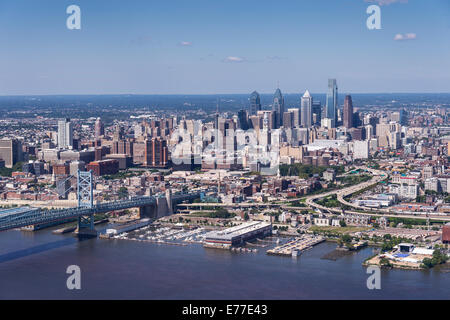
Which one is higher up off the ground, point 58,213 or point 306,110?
point 306,110

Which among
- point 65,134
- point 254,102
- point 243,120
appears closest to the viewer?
point 65,134

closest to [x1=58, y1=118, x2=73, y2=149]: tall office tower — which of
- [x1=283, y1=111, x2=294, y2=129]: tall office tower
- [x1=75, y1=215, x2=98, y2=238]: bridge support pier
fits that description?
[x1=283, y1=111, x2=294, y2=129]: tall office tower

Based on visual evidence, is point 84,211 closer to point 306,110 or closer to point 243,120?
point 243,120

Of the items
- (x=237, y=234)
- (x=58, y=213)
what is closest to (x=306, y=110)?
(x=237, y=234)

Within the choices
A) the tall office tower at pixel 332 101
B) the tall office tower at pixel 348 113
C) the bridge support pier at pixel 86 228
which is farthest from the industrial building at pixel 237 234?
the tall office tower at pixel 332 101

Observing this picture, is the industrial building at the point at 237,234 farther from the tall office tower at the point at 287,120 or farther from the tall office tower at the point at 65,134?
the tall office tower at the point at 287,120
